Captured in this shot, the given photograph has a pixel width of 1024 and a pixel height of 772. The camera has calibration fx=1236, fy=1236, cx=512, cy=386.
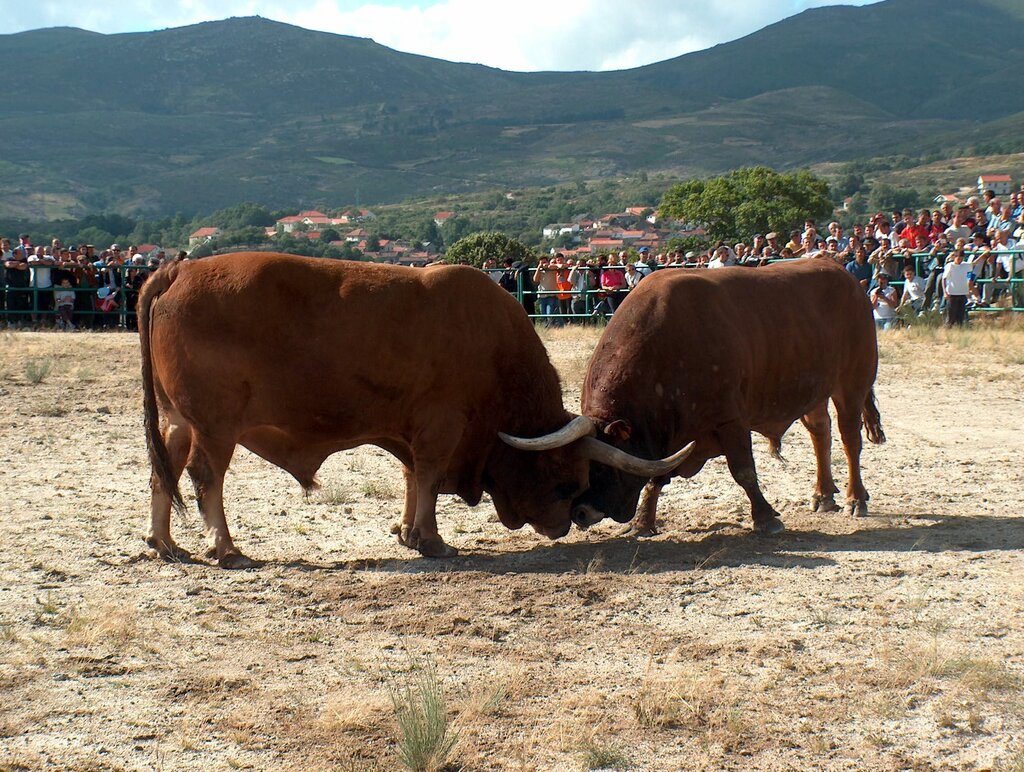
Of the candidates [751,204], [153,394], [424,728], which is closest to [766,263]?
[153,394]

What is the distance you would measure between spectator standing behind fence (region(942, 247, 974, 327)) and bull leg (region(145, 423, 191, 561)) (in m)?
15.2

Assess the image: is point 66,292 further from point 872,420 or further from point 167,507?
point 872,420

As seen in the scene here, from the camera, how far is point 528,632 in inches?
246

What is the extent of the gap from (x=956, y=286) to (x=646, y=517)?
13019 mm

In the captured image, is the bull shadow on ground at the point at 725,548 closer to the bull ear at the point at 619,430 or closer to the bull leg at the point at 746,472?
the bull leg at the point at 746,472

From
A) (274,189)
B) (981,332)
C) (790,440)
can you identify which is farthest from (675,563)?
(274,189)

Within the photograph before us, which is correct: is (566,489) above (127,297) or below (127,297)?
below

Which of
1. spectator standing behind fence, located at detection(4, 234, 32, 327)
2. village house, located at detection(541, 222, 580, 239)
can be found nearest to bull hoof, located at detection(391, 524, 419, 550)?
spectator standing behind fence, located at detection(4, 234, 32, 327)

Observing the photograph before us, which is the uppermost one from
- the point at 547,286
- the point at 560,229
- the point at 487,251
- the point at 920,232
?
the point at 560,229

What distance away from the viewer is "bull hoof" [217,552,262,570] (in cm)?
768

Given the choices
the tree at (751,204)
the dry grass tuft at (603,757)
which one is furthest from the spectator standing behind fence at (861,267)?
the tree at (751,204)

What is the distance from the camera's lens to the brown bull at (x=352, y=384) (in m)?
7.59

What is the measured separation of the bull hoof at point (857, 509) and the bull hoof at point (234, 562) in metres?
4.38

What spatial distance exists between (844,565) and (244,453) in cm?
643
